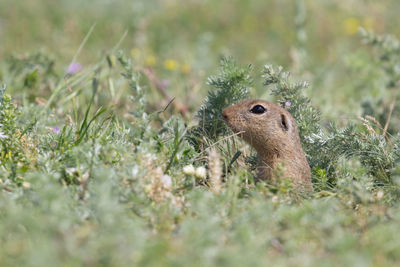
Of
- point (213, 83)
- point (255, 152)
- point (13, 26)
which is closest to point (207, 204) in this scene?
point (213, 83)

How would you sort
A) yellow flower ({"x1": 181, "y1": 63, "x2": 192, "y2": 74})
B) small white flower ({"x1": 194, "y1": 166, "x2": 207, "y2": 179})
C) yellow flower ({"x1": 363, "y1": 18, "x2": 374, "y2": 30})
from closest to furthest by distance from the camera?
small white flower ({"x1": 194, "y1": 166, "x2": 207, "y2": 179}), yellow flower ({"x1": 181, "y1": 63, "x2": 192, "y2": 74}), yellow flower ({"x1": 363, "y1": 18, "x2": 374, "y2": 30})

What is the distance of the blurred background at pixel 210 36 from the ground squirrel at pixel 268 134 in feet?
6.26

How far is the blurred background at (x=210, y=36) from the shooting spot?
7.21 meters

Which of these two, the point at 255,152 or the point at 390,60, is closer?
the point at 255,152

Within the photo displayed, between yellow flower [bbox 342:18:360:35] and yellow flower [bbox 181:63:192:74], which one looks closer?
yellow flower [bbox 181:63:192:74]

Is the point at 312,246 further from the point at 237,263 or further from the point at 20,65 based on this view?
the point at 20,65

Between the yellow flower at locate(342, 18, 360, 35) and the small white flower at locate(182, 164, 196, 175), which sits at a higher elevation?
the yellow flower at locate(342, 18, 360, 35)

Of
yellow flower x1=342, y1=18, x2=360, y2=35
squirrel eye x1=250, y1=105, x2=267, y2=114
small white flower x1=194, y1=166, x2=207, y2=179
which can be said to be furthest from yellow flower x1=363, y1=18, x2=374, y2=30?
small white flower x1=194, y1=166, x2=207, y2=179

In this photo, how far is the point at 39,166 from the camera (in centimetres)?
333

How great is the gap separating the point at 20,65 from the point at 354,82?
14.1 ft

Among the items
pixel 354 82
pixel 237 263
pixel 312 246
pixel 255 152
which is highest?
pixel 354 82

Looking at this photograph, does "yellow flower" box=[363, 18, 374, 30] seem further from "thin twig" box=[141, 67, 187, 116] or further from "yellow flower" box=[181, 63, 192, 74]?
"thin twig" box=[141, 67, 187, 116]

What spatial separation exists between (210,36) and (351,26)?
2971 mm

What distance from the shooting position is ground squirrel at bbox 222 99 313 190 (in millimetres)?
3994
